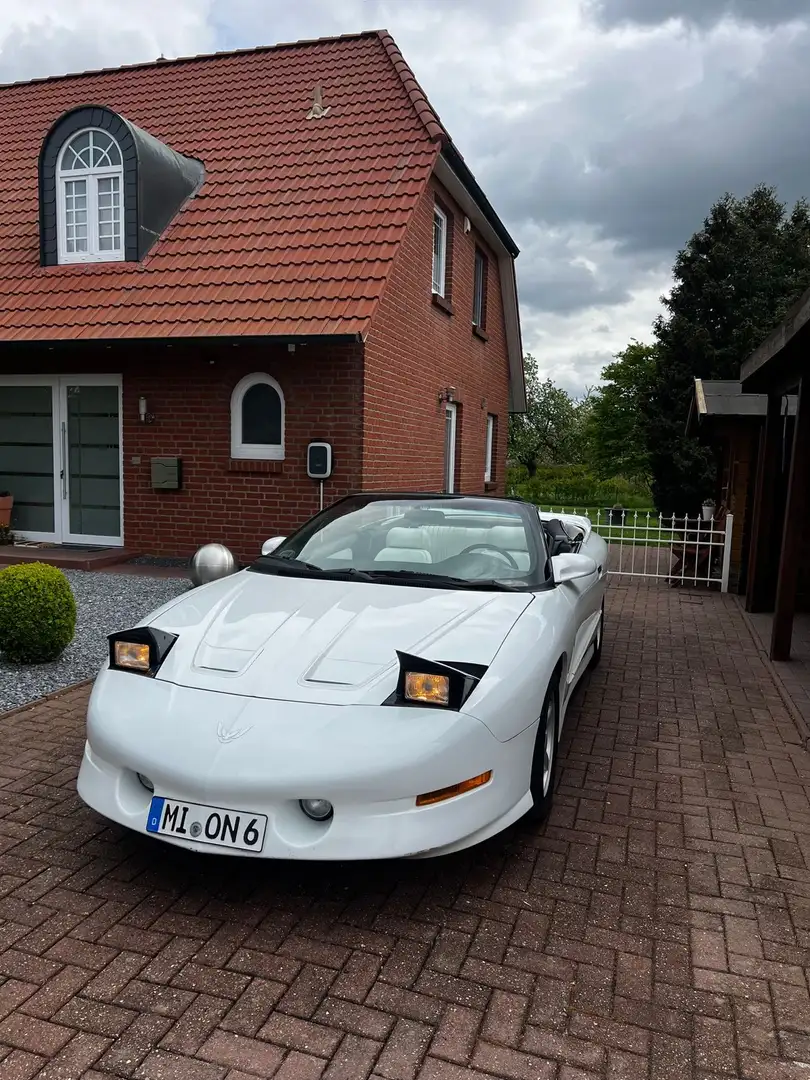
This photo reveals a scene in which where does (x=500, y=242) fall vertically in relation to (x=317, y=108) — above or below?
below

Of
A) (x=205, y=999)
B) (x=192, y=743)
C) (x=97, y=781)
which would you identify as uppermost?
(x=192, y=743)

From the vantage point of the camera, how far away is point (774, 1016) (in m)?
2.38

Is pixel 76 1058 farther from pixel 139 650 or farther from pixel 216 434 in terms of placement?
pixel 216 434

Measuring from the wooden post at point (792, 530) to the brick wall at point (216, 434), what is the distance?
446 cm

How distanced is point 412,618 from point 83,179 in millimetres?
9214

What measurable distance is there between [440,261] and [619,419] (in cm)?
3207

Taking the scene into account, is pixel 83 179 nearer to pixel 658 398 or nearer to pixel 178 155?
pixel 178 155

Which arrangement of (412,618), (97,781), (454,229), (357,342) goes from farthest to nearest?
(454,229) → (357,342) → (412,618) → (97,781)

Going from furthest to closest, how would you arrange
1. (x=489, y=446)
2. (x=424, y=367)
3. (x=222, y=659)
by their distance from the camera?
(x=489, y=446) < (x=424, y=367) < (x=222, y=659)

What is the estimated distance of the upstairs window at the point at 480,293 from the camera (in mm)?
14945

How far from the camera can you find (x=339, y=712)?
2811 millimetres

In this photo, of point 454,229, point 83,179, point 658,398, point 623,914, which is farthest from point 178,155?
point 658,398

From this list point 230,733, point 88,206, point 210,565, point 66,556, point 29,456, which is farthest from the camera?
point 29,456

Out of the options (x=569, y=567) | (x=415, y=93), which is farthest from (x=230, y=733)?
(x=415, y=93)
